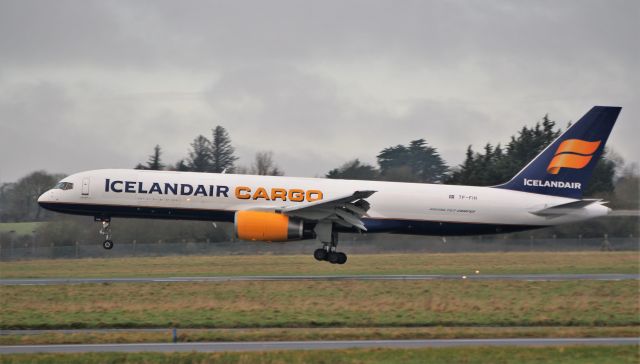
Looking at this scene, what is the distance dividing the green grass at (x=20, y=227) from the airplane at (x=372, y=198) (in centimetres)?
2024

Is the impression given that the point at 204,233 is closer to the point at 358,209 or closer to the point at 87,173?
the point at 87,173

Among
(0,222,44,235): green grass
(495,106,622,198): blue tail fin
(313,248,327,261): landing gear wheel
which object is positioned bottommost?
(313,248,327,261): landing gear wheel

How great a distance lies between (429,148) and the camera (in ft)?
321

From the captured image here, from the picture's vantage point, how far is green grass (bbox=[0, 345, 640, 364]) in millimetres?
14438

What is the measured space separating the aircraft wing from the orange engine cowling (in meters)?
0.41

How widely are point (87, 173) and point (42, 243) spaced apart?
18.6m

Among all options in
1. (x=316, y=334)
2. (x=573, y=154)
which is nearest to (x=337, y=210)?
(x=573, y=154)

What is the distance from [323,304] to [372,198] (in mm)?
A: 9850

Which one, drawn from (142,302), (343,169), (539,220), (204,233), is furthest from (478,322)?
(343,169)

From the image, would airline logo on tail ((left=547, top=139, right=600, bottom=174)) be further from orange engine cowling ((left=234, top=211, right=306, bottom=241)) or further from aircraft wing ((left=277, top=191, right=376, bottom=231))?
orange engine cowling ((left=234, top=211, right=306, bottom=241))

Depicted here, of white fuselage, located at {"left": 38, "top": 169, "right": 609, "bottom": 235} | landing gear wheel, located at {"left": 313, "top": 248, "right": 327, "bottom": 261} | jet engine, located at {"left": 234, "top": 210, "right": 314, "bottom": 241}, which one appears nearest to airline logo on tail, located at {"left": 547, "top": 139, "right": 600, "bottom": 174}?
white fuselage, located at {"left": 38, "top": 169, "right": 609, "bottom": 235}

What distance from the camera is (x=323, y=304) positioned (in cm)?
2264

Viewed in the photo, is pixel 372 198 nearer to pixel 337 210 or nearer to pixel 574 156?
pixel 337 210

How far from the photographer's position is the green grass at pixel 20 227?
5203cm
